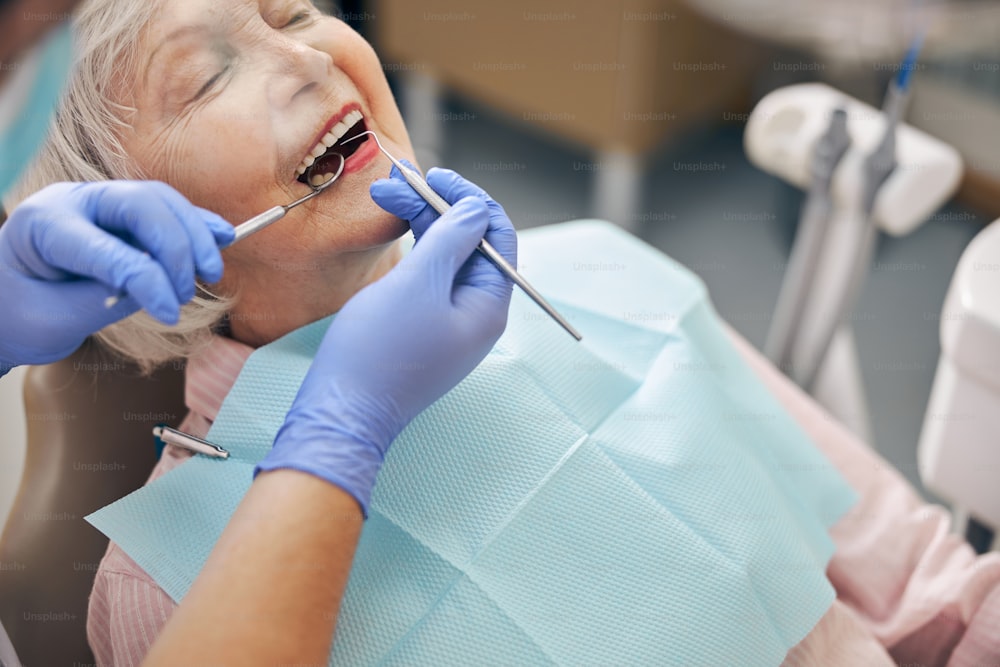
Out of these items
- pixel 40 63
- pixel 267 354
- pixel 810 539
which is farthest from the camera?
pixel 810 539

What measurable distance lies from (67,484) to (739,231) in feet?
6.53

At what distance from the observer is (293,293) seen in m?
1.14

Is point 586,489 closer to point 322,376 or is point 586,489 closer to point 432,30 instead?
point 322,376

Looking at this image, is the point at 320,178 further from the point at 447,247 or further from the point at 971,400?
the point at 971,400

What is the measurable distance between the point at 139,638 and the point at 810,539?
81cm

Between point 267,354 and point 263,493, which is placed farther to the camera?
point 267,354

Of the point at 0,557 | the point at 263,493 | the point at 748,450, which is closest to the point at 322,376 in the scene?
the point at 263,493

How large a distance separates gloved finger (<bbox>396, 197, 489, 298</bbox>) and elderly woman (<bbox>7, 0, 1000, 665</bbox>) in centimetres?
12

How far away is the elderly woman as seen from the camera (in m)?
0.98

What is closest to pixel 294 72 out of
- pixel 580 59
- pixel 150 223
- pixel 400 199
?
pixel 400 199

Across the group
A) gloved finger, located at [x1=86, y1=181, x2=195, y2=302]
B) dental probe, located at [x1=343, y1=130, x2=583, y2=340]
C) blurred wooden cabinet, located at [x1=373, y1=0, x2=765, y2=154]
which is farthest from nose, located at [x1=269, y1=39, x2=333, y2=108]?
blurred wooden cabinet, located at [x1=373, y1=0, x2=765, y2=154]

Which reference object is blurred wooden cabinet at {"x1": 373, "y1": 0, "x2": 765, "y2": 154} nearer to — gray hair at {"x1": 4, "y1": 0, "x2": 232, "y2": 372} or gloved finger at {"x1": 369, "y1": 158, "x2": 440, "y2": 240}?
gloved finger at {"x1": 369, "y1": 158, "x2": 440, "y2": 240}

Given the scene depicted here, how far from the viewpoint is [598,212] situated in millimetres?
2602

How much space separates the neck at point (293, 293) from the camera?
1116 millimetres
